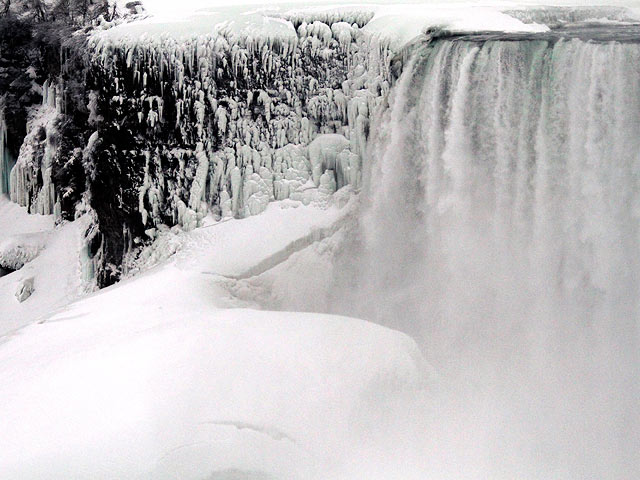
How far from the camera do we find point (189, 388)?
5.45 metres

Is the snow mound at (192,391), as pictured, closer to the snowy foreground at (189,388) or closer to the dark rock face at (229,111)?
the snowy foreground at (189,388)

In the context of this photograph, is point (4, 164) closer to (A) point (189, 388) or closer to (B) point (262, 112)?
(B) point (262, 112)

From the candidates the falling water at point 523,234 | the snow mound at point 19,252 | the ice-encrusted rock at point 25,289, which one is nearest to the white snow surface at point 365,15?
the falling water at point 523,234

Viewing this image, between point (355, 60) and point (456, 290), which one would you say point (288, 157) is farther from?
point (456, 290)

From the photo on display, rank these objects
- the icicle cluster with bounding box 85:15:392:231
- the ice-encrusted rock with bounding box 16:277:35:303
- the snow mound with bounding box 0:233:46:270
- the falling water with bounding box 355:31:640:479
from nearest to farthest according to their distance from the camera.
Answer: the falling water with bounding box 355:31:640:479, the icicle cluster with bounding box 85:15:392:231, the ice-encrusted rock with bounding box 16:277:35:303, the snow mound with bounding box 0:233:46:270

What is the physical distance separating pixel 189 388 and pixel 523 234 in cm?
426

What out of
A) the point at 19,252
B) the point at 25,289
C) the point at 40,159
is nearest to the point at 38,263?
the point at 19,252

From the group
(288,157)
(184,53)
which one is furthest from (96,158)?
(288,157)

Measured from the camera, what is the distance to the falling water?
704 cm

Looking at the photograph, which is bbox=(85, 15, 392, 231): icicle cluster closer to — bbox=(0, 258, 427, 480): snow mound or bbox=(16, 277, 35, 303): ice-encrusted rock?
bbox=(0, 258, 427, 480): snow mound

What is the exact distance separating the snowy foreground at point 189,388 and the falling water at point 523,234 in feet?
4.99

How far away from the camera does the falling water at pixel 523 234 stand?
7043 millimetres

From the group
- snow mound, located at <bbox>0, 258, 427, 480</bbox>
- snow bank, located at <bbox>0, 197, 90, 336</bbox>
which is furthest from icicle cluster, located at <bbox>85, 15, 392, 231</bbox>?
snow bank, located at <bbox>0, 197, 90, 336</bbox>

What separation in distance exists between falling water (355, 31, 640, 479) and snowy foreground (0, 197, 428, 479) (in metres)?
1.52
